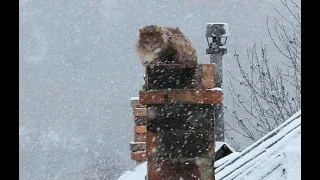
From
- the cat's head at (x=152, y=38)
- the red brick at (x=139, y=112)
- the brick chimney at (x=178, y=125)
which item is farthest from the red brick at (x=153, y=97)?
the red brick at (x=139, y=112)

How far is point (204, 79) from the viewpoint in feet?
7.47

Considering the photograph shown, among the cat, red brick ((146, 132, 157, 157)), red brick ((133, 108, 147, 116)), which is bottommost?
red brick ((133, 108, 147, 116))

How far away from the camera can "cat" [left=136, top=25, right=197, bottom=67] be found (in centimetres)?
237

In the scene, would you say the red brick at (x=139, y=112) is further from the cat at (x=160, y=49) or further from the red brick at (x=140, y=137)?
the cat at (x=160, y=49)

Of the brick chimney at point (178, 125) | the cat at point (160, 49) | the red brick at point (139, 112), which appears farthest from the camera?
the red brick at point (139, 112)

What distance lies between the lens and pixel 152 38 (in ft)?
8.04

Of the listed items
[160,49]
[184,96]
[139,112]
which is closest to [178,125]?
[184,96]

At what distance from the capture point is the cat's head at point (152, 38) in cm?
240

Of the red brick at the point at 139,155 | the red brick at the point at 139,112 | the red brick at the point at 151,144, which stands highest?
the red brick at the point at 151,144

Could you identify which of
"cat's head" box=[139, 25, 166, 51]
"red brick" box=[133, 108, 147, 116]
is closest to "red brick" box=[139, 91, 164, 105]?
"cat's head" box=[139, 25, 166, 51]

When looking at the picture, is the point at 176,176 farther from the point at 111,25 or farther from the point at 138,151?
the point at 111,25

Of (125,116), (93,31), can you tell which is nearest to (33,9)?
(93,31)

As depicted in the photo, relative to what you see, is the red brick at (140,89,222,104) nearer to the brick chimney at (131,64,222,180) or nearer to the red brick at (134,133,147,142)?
the brick chimney at (131,64,222,180)
